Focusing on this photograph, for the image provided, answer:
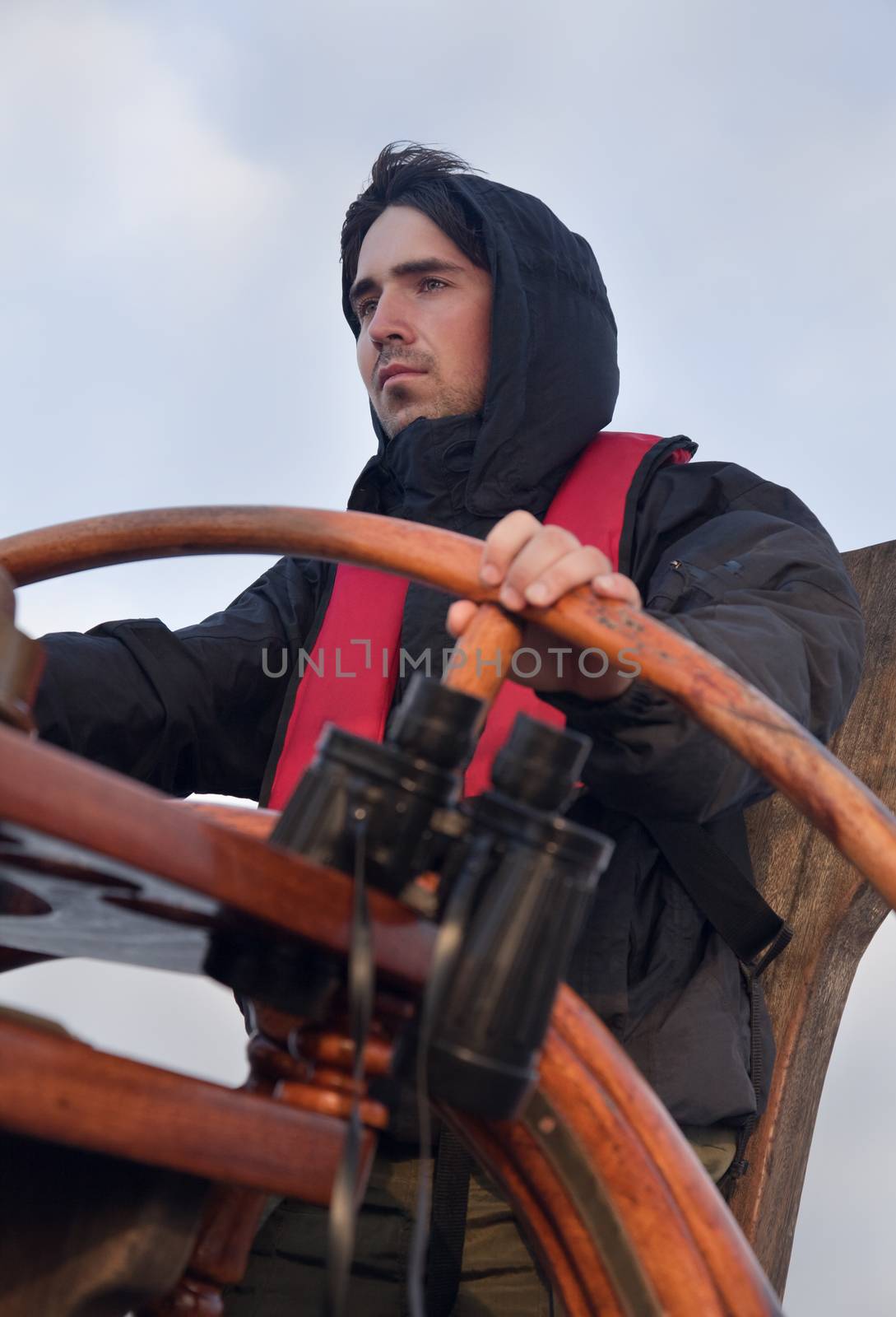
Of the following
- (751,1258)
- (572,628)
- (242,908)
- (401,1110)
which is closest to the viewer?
(242,908)

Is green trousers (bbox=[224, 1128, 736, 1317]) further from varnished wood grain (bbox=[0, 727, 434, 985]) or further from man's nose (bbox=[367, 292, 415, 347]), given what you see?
man's nose (bbox=[367, 292, 415, 347])

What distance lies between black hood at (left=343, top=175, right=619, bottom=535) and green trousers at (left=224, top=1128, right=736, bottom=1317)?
2.78 ft

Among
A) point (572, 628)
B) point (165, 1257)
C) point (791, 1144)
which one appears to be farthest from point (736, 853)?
point (165, 1257)

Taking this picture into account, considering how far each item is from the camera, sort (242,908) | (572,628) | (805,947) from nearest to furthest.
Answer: (242,908) → (572,628) → (805,947)

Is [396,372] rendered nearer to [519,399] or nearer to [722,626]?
[519,399]

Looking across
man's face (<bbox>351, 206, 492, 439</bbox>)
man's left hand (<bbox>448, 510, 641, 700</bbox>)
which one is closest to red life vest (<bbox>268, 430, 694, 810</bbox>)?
man's face (<bbox>351, 206, 492, 439</bbox>)

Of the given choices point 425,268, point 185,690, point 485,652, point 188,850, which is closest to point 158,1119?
point 188,850

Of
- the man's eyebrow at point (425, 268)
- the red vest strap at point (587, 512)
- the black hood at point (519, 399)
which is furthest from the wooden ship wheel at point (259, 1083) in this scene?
the man's eyebrow at point (425, 268)

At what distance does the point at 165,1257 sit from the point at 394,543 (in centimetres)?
46

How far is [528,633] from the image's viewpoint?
0.97 metres

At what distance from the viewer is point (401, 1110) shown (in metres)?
1.31

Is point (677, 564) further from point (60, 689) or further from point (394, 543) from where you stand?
point (60, 689)

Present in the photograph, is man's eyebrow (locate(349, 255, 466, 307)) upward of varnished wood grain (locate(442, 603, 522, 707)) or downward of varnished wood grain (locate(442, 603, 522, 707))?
→ upward

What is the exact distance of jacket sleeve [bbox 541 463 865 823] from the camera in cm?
107
